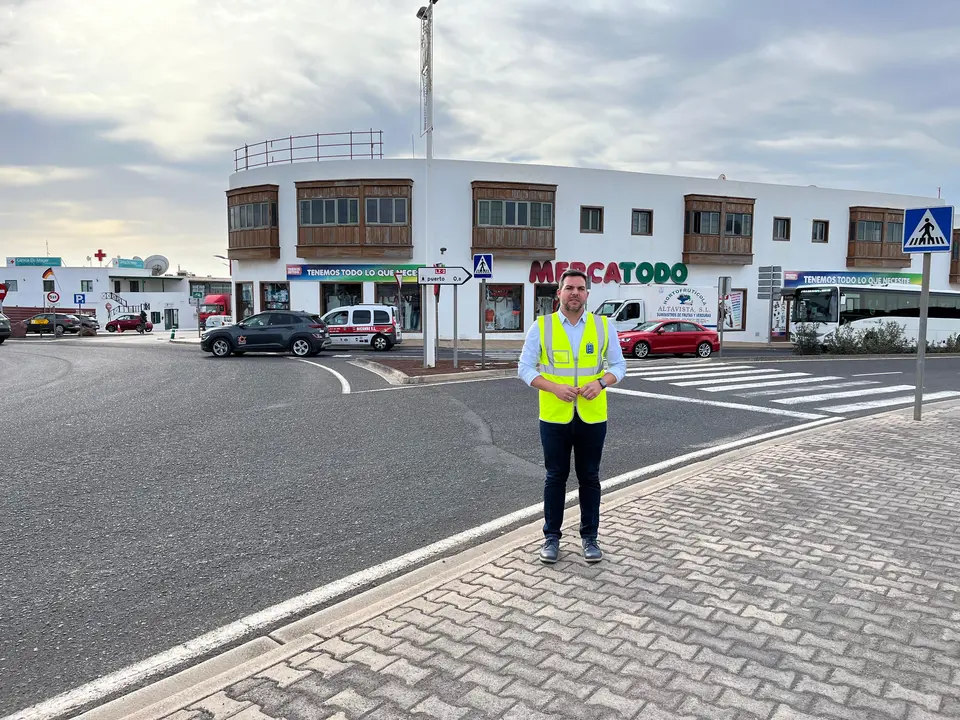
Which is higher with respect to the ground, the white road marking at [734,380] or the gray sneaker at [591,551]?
the gray sneaker at [591,551]

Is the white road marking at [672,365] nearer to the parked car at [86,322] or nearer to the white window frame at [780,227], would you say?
the white window frame at [780,227]

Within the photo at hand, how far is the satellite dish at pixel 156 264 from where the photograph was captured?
70812 mm

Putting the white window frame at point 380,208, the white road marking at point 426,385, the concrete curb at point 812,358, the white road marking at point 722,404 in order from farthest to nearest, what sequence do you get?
the white window frame at point 380,208
the concrete curb at point 812,358
the white road marking at point 426,385
the white road marking at point 722,404

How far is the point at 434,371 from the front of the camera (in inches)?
661

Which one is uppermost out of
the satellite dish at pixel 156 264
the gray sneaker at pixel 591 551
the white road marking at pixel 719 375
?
the satellite dish at pixel 156 264

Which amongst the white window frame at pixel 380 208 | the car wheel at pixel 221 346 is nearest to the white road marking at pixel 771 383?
the car wheel at pixel 221 346

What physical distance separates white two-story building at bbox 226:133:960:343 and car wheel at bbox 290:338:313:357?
876cm

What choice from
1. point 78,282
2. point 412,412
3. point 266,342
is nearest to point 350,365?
point 266,342

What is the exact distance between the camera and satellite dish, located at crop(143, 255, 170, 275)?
70.8m

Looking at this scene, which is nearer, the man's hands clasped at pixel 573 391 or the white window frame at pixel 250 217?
the man's hands clasped at pixel 573 391

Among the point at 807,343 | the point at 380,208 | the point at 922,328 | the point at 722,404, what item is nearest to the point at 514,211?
the point at 380,208

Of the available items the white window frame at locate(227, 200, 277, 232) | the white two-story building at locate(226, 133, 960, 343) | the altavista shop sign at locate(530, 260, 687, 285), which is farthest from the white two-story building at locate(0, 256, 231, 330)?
the altavista shop sign at locate(530, 260, 687, 285)

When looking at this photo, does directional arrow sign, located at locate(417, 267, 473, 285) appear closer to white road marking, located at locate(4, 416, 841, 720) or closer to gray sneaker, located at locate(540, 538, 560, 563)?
white road marking, located at locate(4, 416, 841, 720)

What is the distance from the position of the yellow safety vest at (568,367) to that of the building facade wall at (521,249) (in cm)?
2801
